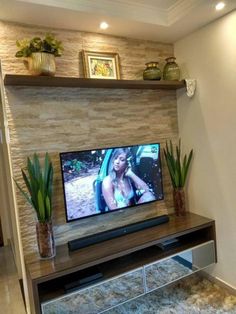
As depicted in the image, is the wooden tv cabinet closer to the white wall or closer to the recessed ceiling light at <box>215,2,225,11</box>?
the white wall

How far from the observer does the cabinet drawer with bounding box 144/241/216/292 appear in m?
2.20

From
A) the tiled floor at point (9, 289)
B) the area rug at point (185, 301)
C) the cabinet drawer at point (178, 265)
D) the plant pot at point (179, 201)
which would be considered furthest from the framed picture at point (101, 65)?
the tiled floor at point (9, 289)

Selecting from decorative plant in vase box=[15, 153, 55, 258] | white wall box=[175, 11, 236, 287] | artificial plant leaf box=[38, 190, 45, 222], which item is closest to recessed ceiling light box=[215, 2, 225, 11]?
white wall box=[175, 11, 236, 287]

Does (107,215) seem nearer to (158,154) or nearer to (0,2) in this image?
(158,154)

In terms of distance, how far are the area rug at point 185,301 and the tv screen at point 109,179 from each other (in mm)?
839

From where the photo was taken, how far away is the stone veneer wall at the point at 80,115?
2.08 m

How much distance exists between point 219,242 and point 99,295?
4.02 feet

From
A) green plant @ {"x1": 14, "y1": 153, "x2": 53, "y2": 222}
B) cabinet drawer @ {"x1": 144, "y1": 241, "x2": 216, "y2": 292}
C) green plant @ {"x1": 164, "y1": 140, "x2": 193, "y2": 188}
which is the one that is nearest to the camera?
green plant @ {"x1": 14, "y1": 153, "x2": 53, "y2": 222}

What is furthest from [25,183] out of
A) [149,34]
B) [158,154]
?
[149,34]

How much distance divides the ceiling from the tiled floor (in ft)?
8.16

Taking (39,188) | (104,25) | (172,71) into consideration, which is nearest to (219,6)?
(172,71)

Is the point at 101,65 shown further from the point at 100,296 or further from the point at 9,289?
the point at 9,289

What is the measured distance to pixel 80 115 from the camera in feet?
7.60

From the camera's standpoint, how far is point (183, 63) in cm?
268
